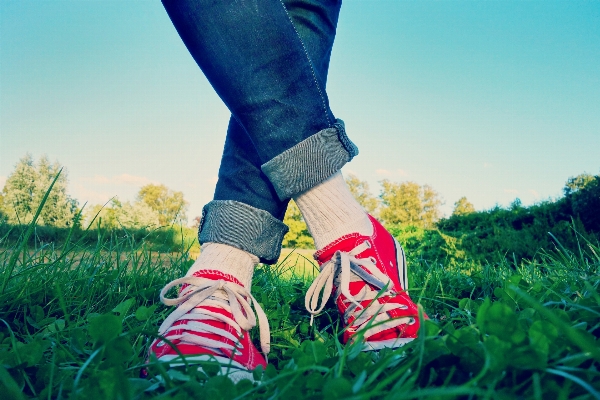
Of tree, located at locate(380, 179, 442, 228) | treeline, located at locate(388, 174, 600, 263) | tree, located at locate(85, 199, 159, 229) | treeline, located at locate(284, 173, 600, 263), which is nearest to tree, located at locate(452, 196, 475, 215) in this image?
tree, located at locate(380, 179, 442, 228)

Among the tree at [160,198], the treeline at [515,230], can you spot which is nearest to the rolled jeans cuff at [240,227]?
the treeline at [515,230]

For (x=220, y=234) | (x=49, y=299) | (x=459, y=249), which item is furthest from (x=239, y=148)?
(x=459, y=249)

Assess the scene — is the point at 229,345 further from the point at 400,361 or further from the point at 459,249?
the point at 459,249

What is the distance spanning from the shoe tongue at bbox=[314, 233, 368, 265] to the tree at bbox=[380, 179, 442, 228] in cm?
3113

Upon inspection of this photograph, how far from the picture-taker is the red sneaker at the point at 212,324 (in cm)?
84

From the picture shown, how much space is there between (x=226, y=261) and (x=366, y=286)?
0.38 meters

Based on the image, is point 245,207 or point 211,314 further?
point 245,207

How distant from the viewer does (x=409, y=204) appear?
32.9 metres

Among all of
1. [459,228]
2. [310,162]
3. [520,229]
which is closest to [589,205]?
[520,229]

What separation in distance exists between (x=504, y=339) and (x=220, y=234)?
82 centimetres

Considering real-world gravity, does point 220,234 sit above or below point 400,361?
above

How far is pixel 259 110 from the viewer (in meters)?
0.99

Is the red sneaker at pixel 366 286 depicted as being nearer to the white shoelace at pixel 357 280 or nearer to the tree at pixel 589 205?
the white shoelace at pixel 357 280

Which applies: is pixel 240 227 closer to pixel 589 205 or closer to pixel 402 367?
pixel 402 367
